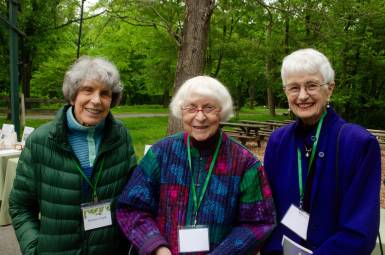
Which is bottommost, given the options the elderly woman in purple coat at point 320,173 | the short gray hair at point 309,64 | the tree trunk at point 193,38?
the elderly woman in purple coat at point 320,173

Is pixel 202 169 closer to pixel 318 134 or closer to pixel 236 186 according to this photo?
pixel 236 186

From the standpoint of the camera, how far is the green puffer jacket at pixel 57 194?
76.4 inches

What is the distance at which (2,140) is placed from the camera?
5480mm

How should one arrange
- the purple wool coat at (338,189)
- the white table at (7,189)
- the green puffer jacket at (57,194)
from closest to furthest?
the purple wool coat at (338,189)
the green puffer jacket at (57,194)
the white table at (7,189)

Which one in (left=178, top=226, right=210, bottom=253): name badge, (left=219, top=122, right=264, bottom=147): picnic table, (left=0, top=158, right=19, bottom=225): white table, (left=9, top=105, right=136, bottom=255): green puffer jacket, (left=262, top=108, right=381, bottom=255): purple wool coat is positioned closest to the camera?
(left=262, top=108, right=381, bottom=255): purple wool coat

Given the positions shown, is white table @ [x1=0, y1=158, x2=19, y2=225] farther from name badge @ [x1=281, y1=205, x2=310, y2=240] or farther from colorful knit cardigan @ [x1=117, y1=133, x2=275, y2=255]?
name badge @ [x1=281, y1=205, x2=310, y2=240]

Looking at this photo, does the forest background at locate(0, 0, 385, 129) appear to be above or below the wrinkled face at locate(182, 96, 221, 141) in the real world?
above

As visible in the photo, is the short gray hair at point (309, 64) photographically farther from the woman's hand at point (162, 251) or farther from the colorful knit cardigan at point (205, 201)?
the woman's hand at point (162, 251)

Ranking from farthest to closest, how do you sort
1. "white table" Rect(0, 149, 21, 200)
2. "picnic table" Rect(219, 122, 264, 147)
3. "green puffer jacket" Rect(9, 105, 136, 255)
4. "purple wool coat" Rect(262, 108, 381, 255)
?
"picnic table" Rect(219, 122, 264, 147)
"white table" Rect(0, 149, 21, 200)
"green puffer jacket" Rect(9, 105, 136, 255)
"purple wool coat" Rect(262, 108, 381, 255)

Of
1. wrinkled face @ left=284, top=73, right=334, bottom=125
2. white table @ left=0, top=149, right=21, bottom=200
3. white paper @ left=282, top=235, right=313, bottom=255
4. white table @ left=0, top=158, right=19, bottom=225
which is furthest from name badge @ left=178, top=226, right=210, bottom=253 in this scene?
white table @ left=0, top=149, right=21, bottom=200

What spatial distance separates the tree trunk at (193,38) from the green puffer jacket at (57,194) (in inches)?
186

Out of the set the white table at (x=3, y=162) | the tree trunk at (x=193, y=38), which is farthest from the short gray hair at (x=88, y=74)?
the tree trunk at (x=193, y=38)

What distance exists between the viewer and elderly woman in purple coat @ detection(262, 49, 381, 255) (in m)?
1.65

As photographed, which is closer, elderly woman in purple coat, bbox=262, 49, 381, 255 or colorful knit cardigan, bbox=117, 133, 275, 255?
→ elderly woman in purple coat, bbox=262, 49, 381, 255
